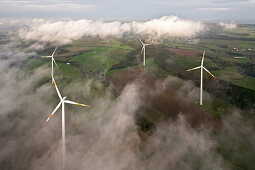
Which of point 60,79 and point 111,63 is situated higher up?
point 111,63

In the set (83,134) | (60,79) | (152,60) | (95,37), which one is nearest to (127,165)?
(83,134)

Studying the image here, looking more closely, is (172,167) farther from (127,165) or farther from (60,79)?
(60,79)

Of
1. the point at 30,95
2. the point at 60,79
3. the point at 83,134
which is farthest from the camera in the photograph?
the point at 60,79

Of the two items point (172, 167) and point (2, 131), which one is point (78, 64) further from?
point (172, 167)

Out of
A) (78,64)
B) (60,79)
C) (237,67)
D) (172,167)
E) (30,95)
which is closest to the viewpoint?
(172,167)

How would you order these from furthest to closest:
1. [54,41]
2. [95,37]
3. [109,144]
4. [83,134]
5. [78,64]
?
[95,37] → [54,41] → [78,64] → [83,134] → [109,144]

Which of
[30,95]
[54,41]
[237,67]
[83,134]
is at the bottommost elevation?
[83,134]

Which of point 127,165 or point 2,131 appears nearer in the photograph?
point 127,165

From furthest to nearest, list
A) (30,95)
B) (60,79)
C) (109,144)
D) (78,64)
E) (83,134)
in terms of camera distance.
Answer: (78,64)
(60,79)
(30,95)
(83,134)
(109,144)

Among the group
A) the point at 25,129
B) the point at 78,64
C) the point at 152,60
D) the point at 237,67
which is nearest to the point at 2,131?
the point at 25,129
